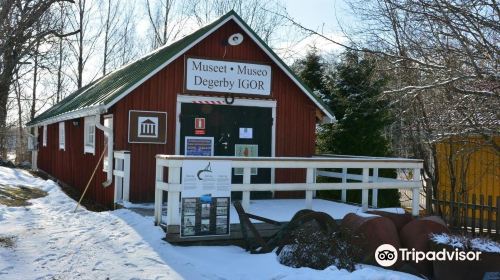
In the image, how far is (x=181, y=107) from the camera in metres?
12.0

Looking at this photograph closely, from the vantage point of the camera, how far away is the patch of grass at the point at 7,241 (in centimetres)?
806

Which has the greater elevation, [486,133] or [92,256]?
[486,133]

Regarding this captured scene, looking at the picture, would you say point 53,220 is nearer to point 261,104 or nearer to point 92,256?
point 92,256

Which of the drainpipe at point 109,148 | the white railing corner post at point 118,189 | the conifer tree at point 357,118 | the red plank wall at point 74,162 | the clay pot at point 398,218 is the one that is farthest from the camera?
the conifer tree at point 357,118

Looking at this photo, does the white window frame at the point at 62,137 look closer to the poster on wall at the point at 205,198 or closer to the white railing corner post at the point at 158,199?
the white railing corner post at the point at 158,199

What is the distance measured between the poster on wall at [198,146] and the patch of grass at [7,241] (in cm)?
439

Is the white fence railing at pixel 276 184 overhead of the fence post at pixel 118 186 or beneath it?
overhead

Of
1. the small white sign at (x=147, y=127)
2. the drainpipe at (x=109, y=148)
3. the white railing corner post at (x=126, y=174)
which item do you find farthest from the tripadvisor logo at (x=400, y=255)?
the drainpipe at (x=109, y=148)

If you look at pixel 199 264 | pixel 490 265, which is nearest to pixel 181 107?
pixel 199 264

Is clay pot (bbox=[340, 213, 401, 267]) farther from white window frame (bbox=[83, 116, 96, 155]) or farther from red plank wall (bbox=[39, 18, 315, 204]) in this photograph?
white window frame (bbox=[83, 116, 96, 155])

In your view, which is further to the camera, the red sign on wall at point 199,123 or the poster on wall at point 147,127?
the red sign on wall at point 199,123

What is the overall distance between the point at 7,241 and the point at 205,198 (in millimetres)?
3164

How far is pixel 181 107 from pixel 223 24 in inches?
84.6

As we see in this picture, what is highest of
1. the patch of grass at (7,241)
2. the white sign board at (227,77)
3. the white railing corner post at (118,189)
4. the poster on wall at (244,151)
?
the white sign board at (227,77)
